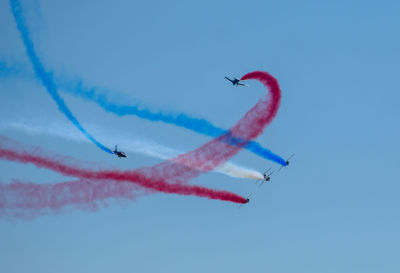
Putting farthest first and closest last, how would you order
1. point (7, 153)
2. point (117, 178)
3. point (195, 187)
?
point (195, 187), point (117, 178), point (7, 153)

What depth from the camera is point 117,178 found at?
198 ft

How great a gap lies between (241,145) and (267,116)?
468 cm

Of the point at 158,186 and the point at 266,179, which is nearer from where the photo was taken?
the point at 158,186

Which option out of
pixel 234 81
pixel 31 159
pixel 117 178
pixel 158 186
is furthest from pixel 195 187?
pixel 31 159

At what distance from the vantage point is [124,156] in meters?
64.0

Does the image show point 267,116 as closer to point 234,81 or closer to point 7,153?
point 234,81

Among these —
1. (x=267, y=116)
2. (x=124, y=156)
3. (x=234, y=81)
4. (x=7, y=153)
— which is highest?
(x=234, y=81)

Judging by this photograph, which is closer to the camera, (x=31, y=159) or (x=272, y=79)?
(x=31, y=159)

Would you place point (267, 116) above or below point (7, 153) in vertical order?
above

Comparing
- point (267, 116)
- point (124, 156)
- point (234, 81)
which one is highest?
point (234, 81)

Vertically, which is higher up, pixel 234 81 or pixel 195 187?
pixel 234 81

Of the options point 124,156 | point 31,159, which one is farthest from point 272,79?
point 31,159

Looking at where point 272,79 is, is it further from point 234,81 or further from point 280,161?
point 280,161

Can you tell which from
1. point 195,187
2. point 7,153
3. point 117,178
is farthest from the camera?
point 195,187
